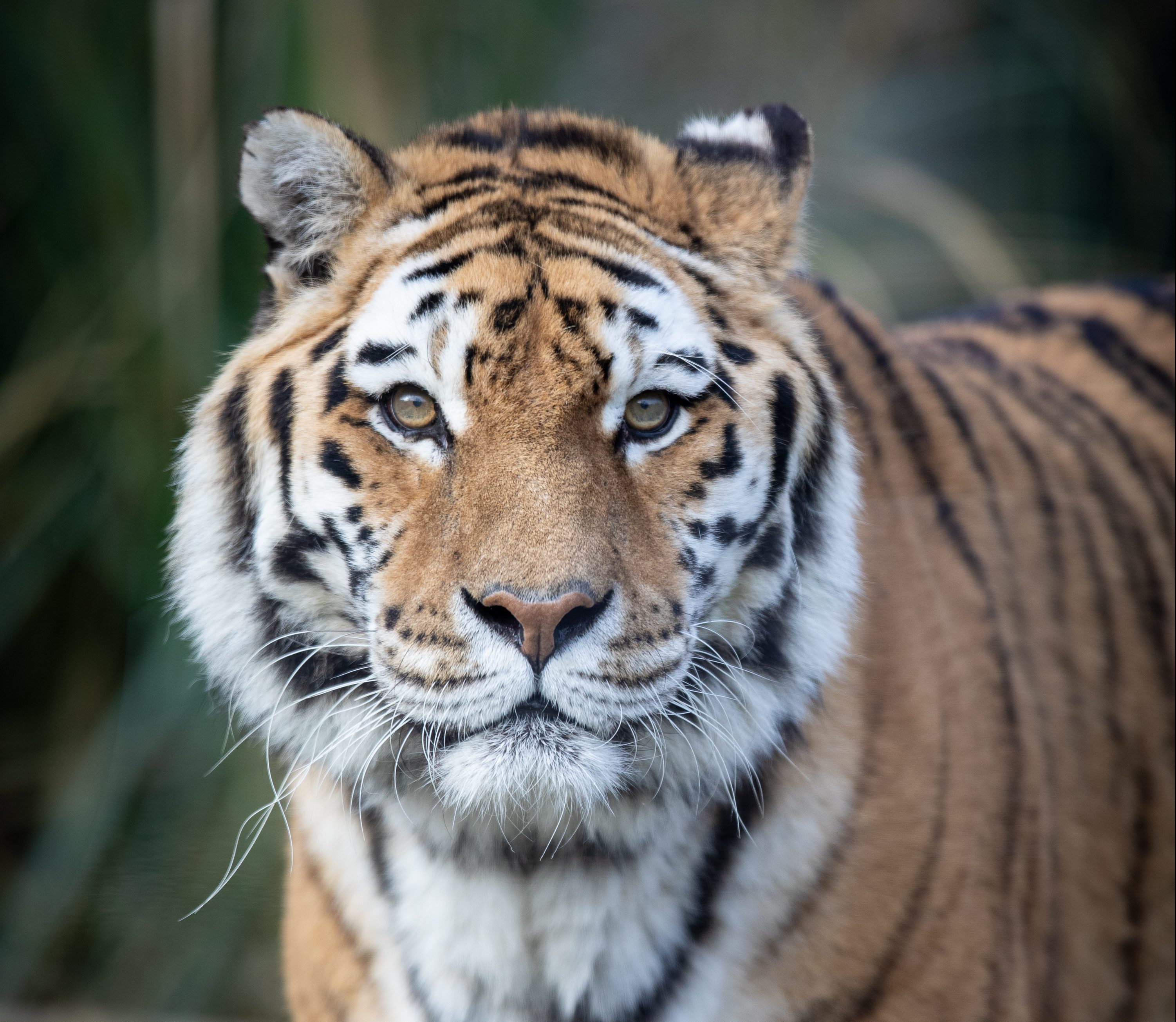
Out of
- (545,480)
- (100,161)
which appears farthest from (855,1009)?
(100,161)

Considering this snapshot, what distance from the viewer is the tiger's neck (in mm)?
1291

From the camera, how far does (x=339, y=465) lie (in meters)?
1.23

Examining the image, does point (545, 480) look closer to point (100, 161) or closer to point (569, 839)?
point (569, 839)

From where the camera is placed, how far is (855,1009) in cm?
128

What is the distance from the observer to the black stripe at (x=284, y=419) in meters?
1.27

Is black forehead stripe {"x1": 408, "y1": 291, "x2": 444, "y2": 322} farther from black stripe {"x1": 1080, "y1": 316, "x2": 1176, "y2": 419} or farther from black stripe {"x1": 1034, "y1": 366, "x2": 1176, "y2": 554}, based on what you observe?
black stripe {"x1": 1080, "y1": 316, "x2": 1176, "y2": 419}

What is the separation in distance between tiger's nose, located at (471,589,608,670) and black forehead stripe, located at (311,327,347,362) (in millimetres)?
370

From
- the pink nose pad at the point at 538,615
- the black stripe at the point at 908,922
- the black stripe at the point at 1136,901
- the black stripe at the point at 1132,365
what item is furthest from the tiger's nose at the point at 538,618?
the black stripe at the point at 1132,365

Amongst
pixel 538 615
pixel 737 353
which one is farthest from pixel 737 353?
pixel 538 615

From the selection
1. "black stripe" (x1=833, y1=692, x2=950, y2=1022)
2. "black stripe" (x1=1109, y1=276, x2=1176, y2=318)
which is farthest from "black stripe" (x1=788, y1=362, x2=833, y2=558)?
"black stripe" (x1=1109, y1=276, x2=1176, y2=318)

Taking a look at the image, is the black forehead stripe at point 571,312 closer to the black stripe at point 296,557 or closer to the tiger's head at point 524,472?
the tiger's head at point 524,472

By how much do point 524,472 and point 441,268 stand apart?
0.90 feet

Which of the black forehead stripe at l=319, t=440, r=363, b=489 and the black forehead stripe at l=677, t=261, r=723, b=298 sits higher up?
the black forehead stripe at l=677, t=261, r=723, b=298

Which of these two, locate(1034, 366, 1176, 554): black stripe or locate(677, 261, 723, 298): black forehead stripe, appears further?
locate(1034, 366, 1176, 554): black stripe
